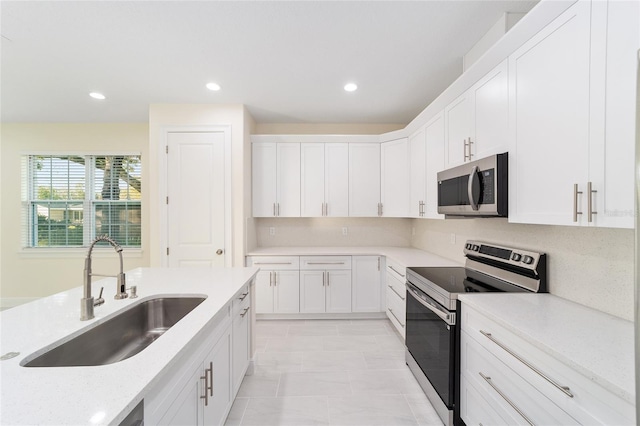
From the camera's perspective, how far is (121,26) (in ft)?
6.42

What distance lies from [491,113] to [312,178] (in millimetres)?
2358

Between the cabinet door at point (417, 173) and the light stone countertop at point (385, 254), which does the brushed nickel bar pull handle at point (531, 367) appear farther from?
the cabinet door at point (417, 173)

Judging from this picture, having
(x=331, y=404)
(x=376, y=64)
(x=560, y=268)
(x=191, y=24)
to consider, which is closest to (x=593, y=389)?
(x=560, y=268)

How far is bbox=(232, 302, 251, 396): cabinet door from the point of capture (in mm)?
1844

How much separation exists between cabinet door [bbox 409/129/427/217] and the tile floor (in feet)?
4.96

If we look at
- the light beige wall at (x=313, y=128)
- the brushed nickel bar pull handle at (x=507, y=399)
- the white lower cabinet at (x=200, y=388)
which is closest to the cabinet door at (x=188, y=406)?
the white lower cabinet at (x=200, y=388)

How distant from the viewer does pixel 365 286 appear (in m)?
3.55

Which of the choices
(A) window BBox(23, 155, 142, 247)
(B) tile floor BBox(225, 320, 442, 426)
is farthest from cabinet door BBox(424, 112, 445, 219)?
(A) window BBox(23, 155, 142, 247)

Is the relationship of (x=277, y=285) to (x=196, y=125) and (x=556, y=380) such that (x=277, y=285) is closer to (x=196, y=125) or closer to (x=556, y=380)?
(x=196, y=125)

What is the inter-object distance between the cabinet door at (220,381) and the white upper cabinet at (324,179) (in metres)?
2.33

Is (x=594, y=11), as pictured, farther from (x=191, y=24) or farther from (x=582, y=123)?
(x=191, y=24)

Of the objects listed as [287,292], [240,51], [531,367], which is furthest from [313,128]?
[531,367]

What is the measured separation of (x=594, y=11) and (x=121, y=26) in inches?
108

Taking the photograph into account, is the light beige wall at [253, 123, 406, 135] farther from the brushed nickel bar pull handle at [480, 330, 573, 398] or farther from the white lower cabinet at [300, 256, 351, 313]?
the brushed nickel bar pull handle at [480, 330, 573, 398]
